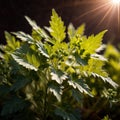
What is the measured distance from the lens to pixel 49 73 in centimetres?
312

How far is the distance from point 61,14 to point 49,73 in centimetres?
144

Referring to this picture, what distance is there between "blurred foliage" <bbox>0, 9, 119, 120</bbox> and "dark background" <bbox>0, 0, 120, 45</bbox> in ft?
2.80

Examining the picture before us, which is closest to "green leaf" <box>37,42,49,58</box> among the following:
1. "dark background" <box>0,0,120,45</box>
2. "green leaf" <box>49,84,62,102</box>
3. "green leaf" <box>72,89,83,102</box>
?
"green leaf" <box>49,84,62,102</box>

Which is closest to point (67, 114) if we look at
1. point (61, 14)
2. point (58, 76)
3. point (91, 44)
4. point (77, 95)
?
point (77, 95)

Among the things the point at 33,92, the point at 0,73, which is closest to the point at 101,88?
the point at 33,92

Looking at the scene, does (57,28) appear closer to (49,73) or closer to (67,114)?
(49,73)

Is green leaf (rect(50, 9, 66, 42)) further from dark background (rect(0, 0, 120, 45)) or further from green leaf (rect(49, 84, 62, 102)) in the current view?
dark background (rect(0, 0, 120, 45))

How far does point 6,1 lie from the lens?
4059mm

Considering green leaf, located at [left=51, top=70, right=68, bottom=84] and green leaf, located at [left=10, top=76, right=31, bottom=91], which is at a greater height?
green leaf, located at [left=10, top=76, right=31, bottom=91]

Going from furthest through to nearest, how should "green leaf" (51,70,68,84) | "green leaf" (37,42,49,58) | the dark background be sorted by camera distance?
the dark background < "green leaf" (37,42,49,58) < "green leaf" (51,70,68,84)

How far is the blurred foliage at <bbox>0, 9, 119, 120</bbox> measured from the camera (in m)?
2.93

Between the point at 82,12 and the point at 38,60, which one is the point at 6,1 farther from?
the point at 38,60

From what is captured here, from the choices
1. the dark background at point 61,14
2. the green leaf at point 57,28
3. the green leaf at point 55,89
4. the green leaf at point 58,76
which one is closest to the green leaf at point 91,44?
the green leaf at point 57,28

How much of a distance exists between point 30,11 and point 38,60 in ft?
4.43
